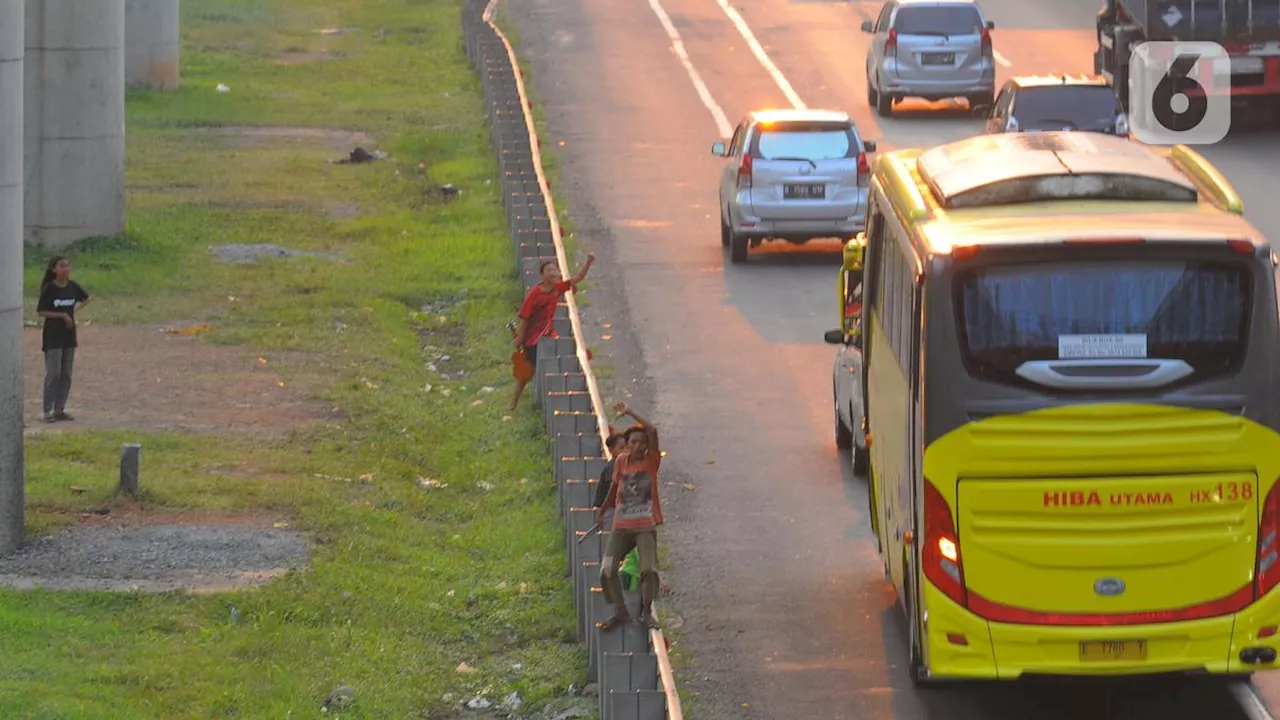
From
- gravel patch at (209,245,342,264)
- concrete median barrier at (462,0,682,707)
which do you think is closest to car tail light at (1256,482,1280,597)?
concrete median barrier at (462,0,682,707)

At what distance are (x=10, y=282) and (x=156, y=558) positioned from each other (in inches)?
92.0

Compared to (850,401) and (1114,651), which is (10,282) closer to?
(850,401)

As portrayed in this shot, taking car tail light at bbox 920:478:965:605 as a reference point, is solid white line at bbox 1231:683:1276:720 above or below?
below

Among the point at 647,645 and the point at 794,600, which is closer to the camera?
the point at 647,645

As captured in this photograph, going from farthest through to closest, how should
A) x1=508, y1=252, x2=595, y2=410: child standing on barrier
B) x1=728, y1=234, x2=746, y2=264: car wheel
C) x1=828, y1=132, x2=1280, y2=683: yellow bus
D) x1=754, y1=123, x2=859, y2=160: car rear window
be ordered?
x1=728, y1=234, x2=746, y2=264: car wheel < x1=754, y1=123, x2=859, y2=160: car rear window < x1=508, y1=252, x2=595, y2=410: child standing on barrier < x1=828, y1=132, x2=1280, y2=683: yellow bus

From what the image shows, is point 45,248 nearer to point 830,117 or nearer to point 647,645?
point 830,117

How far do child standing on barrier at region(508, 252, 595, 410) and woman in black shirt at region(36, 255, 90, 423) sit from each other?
404cm

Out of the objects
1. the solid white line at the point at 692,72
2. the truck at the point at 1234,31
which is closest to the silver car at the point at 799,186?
the truck at the point at 1234,31

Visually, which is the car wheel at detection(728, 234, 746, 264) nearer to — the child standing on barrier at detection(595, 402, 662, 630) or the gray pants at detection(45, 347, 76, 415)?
the gray pants at detection(45, 347, 76, 415)

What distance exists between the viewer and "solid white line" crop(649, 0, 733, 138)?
129 ft

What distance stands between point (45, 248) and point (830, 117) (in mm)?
10659

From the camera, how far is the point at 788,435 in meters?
20.3

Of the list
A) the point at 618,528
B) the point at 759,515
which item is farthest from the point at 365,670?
the point at 759,515

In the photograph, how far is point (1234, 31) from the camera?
33906 mm
